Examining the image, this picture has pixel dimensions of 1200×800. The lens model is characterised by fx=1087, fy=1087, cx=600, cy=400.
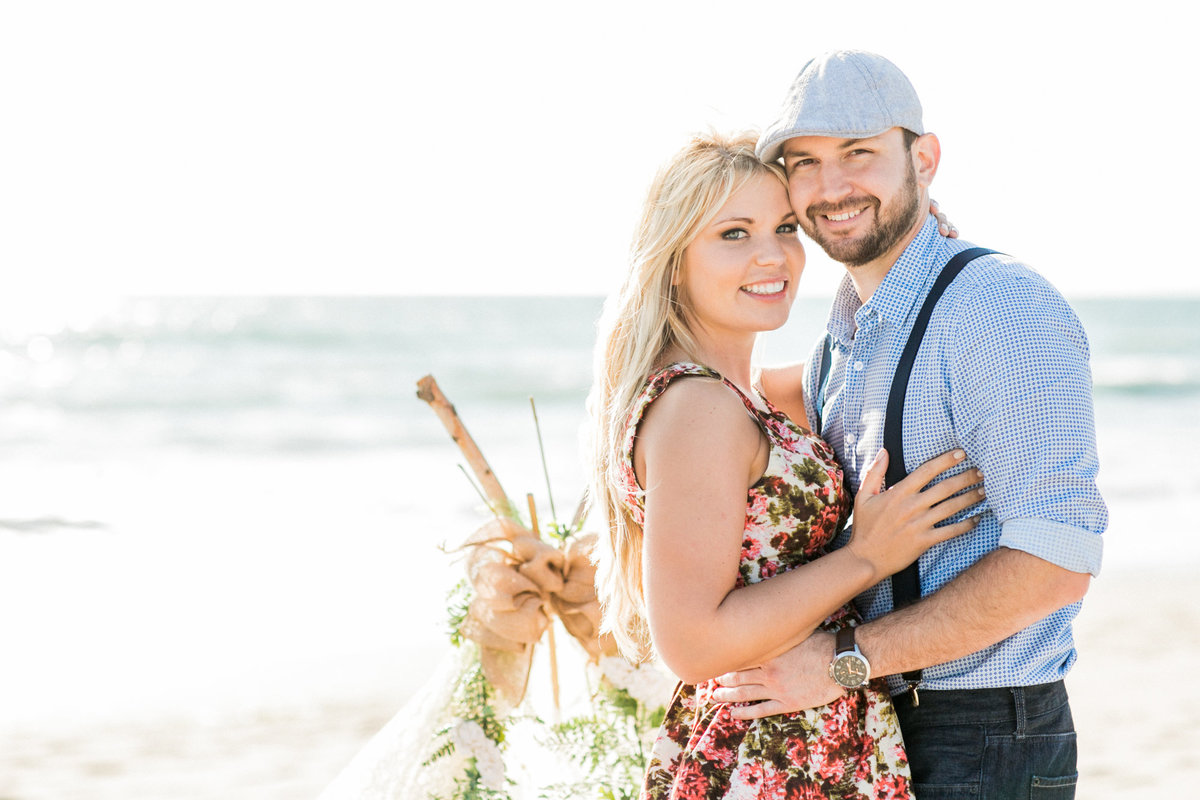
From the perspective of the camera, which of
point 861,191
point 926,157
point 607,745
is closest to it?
point 861,191

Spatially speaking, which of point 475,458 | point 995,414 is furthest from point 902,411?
point 475,458

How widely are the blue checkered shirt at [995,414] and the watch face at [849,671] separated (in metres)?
0.19

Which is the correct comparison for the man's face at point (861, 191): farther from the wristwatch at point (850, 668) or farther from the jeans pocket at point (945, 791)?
the jeans pocket at point (945, 791)

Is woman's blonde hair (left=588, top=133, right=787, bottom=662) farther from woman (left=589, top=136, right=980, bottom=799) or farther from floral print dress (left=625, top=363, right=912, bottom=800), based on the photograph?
floral print dress (left=625, top=363, right=912, bottom=800)

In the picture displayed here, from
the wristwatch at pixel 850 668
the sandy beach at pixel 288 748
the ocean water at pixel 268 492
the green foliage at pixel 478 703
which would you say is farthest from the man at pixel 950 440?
the sandy beach at pixel 288 748

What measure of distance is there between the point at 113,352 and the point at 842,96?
93.5 ft

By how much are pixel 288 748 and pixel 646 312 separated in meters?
3.96

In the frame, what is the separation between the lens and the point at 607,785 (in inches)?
121

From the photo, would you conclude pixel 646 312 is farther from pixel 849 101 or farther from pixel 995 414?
pixel 995 414

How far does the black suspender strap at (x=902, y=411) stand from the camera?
7.87 feet

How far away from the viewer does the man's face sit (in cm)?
253

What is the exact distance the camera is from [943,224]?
2.63 m

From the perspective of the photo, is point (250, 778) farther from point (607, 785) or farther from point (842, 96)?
point (842, 96)

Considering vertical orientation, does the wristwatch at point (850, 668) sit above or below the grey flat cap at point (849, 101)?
below
